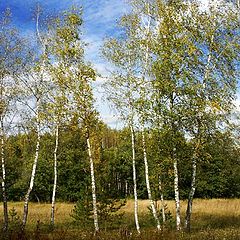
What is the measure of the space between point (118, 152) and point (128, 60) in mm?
47792

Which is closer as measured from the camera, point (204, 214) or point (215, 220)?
point (215, 220)

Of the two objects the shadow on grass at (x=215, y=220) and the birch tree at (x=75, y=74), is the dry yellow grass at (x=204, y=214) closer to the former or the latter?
the shadow on grass at (x=215, y=220)

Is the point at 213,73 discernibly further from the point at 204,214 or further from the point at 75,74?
the point at 204,214

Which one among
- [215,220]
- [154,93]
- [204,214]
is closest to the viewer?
[154,93]

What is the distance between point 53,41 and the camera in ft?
76.8

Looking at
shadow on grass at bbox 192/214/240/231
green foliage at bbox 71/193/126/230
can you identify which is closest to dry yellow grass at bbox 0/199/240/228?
shadow on grass at bbox 192/214/240/231

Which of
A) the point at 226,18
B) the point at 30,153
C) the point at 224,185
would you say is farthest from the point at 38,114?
the point at 224,185

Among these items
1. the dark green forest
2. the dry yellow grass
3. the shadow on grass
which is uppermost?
the dark green forest

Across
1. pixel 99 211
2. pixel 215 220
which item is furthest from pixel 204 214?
pixel 99 211

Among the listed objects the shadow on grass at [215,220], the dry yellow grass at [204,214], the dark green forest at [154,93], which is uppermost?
the dark green forest at [154,93]

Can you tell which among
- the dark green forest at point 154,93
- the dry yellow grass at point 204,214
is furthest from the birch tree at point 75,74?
the dry yellow grass at point 204,214

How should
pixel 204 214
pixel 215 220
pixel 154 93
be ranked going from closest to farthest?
pixel 154 93 < pixel 215 220 < pixel 204 214

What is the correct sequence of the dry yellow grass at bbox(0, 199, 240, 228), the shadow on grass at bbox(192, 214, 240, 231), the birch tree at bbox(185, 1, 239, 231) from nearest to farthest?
the birch tree at bbox(185, 1, 239, 231) → the shadow on grass at bbox(192, 214, 240, 231) → the dry yellow grass at bbox(0, 199, 240, 228)

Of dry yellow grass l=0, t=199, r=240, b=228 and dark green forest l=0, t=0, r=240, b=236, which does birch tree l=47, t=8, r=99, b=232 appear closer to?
dark green forest l=0, t=0, r=240, b=236
